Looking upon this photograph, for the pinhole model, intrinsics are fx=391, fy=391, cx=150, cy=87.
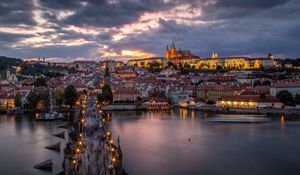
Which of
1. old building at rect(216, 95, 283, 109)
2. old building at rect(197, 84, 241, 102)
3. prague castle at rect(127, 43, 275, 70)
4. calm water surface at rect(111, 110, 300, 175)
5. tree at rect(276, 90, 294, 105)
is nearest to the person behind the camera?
calm water surface at rect(111, 110, 300, 175)

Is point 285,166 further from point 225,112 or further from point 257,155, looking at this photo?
point 225,112

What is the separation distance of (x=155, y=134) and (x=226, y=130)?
288 cm

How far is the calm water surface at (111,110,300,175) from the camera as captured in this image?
8570 mm

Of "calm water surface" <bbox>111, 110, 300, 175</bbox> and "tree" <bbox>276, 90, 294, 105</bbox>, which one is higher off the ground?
"tree" <bbox>276, 90, 294, 105</bbox>

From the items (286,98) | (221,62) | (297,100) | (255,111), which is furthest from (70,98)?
(221,62)

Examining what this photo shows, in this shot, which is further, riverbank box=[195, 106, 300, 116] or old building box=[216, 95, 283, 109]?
old building box=[216, 95, 283, 109]

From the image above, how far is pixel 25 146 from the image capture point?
10992 mm

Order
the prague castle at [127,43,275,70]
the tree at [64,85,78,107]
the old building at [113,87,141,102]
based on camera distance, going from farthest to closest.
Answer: the prague castle at [127,43,275,70]
the old building at [113,87,141,102]
the tree at [64,85,78,107]

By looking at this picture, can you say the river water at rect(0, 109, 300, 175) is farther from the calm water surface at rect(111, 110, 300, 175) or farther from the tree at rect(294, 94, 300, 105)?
the tree at rect(294, 94, 300, 105)

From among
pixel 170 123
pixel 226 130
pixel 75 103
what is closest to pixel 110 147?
pixel 226 130

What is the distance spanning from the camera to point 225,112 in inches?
864

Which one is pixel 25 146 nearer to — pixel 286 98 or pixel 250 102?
pixel 250 102

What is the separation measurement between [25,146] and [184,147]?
4461 mm

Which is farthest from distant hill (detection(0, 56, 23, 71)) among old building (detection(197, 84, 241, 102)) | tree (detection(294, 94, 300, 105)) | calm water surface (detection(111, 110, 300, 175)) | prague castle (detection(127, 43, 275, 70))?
calm water surface (detection(111, 110, 300, 175))
